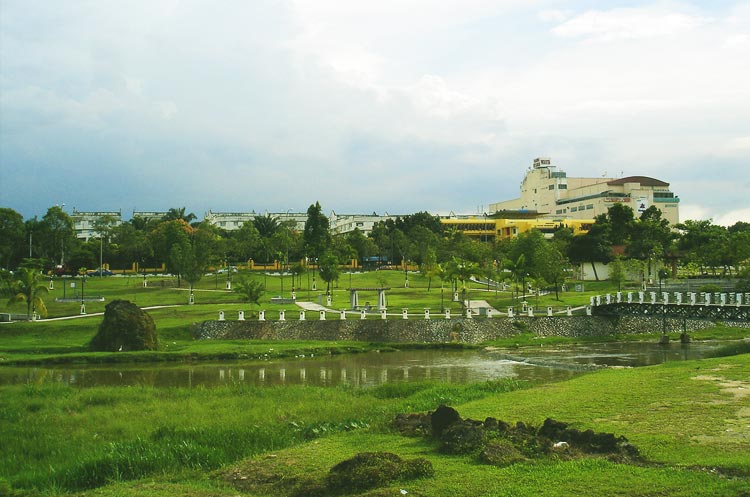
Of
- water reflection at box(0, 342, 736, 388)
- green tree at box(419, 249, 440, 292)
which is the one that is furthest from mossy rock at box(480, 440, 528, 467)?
green tree at box(419, 249, 440, 292)

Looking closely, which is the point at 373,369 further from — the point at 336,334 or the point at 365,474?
the point at 365,474

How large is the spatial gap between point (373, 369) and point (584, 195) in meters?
135

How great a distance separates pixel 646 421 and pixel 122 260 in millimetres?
113175

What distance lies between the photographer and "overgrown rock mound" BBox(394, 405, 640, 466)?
1448 cm

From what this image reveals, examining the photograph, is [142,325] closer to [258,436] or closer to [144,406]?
[144,406]

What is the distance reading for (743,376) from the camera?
24.7 m

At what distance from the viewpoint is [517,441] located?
15445 mm

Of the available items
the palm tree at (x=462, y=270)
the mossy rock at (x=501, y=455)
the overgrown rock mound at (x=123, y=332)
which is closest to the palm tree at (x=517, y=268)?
the palm tree at (x=462, y=270)

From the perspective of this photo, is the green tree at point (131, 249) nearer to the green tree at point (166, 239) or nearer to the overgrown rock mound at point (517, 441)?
the green tree at point (166, 239)

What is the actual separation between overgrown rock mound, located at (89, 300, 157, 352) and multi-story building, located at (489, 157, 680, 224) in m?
125

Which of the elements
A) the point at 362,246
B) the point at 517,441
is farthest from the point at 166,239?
the point at 517,441

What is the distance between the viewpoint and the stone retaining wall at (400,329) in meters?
58.3

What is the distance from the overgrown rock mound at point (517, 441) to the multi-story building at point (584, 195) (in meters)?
147

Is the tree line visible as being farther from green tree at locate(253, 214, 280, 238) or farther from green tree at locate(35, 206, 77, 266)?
green tree at locate(253, 214, 280, 238)
